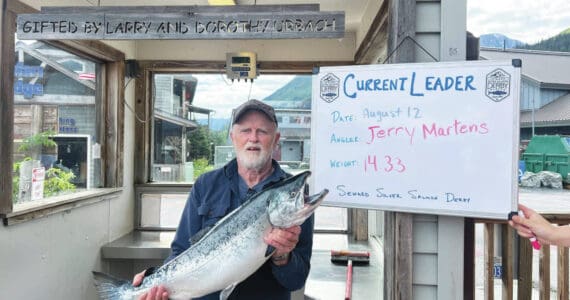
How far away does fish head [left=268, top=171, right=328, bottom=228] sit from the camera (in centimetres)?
113

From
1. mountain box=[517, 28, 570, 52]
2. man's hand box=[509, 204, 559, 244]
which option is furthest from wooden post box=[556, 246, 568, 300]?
mountain box=[517, 28, 570, 52]

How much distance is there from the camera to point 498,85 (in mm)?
1575

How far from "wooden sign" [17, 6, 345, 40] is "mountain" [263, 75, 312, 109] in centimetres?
249

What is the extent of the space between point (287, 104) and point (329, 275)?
1.95m

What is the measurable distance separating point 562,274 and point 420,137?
1316mm

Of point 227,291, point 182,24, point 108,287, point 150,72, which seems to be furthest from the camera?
point 150,72

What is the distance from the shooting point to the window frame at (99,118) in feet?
8.27

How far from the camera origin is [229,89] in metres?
4.57

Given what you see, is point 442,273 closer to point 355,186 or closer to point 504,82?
point 355,186

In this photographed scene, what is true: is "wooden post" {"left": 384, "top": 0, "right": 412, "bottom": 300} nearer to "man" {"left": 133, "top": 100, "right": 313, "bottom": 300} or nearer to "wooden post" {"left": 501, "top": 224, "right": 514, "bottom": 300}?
"man" {"left": 133, "top": 100, "right": 313, "bottom": 300}

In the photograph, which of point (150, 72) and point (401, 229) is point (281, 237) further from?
point (150, 72)

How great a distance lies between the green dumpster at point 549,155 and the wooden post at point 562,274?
10.4 metres

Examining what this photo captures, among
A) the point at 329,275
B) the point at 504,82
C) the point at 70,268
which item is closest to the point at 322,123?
the point at 504,82

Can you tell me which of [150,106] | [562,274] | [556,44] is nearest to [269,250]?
[562,274]
